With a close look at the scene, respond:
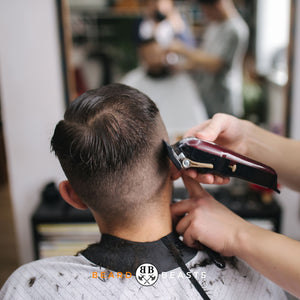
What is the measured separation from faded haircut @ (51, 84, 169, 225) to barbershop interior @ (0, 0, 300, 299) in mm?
1107

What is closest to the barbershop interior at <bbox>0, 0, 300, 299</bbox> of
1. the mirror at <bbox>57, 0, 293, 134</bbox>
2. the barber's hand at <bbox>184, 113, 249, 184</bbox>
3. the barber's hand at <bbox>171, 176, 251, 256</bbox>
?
the mirror at <bbox>57, 0, 293, 134</bbox>

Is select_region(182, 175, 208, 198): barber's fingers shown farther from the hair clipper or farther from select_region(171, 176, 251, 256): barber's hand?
the hair clipper

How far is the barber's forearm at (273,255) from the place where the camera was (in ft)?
2.29

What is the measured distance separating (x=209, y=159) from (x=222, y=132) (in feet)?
1.01

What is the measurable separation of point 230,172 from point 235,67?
145cm

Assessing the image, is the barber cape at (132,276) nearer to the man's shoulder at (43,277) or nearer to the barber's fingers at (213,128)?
the man's shoulder at (43,277)

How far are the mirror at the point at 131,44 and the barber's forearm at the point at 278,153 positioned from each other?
3.72 feet

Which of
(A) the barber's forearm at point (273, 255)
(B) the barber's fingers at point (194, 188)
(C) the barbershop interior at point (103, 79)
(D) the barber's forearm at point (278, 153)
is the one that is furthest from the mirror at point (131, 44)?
→ (A) the barber's forearm at point (273, 255)

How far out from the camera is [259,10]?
1952 mm

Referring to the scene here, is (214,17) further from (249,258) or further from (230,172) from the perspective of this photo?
(249,258)

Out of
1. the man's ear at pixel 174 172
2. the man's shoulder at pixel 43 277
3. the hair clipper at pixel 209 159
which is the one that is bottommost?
the man's shoulder at pixel 43 277

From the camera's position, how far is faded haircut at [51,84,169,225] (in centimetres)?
73

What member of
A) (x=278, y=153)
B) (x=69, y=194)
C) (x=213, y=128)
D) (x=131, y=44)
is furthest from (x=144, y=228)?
(x=131, y=44)

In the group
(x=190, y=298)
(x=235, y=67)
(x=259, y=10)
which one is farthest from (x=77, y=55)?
(x=190, y=298)
